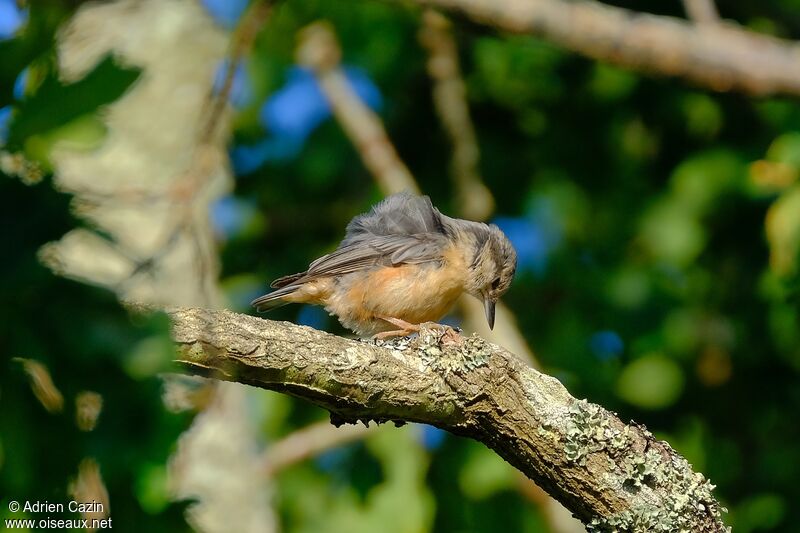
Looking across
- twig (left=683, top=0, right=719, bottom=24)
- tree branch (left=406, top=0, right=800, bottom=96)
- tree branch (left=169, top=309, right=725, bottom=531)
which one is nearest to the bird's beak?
tree branch (left=406, top=0, right=800, bottom=96)

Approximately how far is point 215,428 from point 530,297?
2.50 m

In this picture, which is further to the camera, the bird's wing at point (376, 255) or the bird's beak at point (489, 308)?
the bird's beak at point (489, 308)

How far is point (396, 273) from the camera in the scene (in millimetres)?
5605

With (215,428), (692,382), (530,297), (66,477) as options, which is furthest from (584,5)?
(66,477)

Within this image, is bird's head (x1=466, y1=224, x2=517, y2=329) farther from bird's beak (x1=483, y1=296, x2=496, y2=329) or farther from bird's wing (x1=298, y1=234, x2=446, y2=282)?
bird's wing (x1=298, y1=234, x2=446, y2=282)

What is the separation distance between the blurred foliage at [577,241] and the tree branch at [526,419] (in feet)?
9.92

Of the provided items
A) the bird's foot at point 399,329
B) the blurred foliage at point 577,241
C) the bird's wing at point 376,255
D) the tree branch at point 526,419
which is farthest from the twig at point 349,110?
the tree branch at point 526,419

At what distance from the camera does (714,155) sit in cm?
766

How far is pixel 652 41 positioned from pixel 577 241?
2165 millimetres

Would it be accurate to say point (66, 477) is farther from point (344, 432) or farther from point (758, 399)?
point (758, 399)

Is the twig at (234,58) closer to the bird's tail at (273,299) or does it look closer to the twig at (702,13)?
the bird's tail at (273,299)

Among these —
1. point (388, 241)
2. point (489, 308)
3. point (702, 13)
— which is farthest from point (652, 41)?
point (388, 241)

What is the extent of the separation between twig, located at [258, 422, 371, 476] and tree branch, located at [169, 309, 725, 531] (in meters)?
3.38

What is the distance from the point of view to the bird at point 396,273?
18.3 ft
